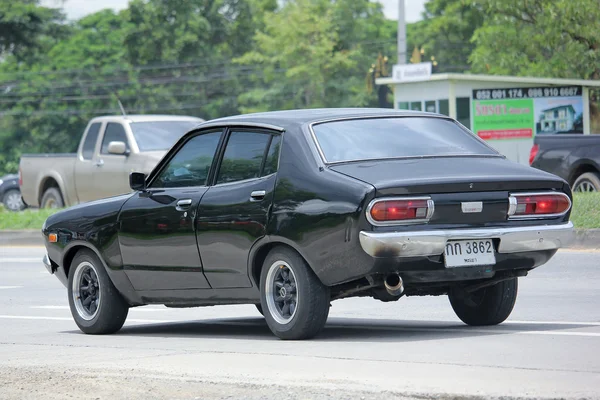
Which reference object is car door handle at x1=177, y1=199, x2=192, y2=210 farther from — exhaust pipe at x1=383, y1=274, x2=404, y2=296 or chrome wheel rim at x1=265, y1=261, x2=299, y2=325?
exhaust pipe at x1=383, y1=274, x2=404, y2=296

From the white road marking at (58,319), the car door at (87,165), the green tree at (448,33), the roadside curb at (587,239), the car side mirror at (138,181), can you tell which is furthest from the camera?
the green tree at (448,33)

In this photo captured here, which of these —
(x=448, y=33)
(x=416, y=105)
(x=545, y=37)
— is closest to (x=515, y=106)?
(x=416, y=105)

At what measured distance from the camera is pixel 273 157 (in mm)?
8766

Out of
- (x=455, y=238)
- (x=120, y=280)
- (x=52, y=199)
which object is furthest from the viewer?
(x=52, y=199)

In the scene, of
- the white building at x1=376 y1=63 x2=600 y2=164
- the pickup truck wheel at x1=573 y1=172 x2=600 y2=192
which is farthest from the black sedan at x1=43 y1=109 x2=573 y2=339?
the white building at x1=376 y1=63 x2=600 y2=164

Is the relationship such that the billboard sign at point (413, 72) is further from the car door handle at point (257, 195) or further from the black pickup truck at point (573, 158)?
the car door handle at point (257, 195)

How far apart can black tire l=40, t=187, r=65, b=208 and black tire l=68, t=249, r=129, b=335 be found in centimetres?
1510

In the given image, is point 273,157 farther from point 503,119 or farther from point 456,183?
point 503,119

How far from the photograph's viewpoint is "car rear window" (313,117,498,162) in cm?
855

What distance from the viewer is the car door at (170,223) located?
9250 millimetres

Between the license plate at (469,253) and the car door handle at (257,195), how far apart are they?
137 centimetres

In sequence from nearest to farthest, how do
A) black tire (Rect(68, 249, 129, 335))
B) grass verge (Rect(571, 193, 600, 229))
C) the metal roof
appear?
black tire (Rect(68, 249, 129, 335)) < grass verge (Rect(571, 193, 600, 229)) < the metal roof

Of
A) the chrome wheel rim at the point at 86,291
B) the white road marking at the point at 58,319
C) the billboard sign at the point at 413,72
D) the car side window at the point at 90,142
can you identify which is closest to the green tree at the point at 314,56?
the billboard sign at the point at 413,72

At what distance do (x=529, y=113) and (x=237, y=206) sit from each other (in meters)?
24.4
